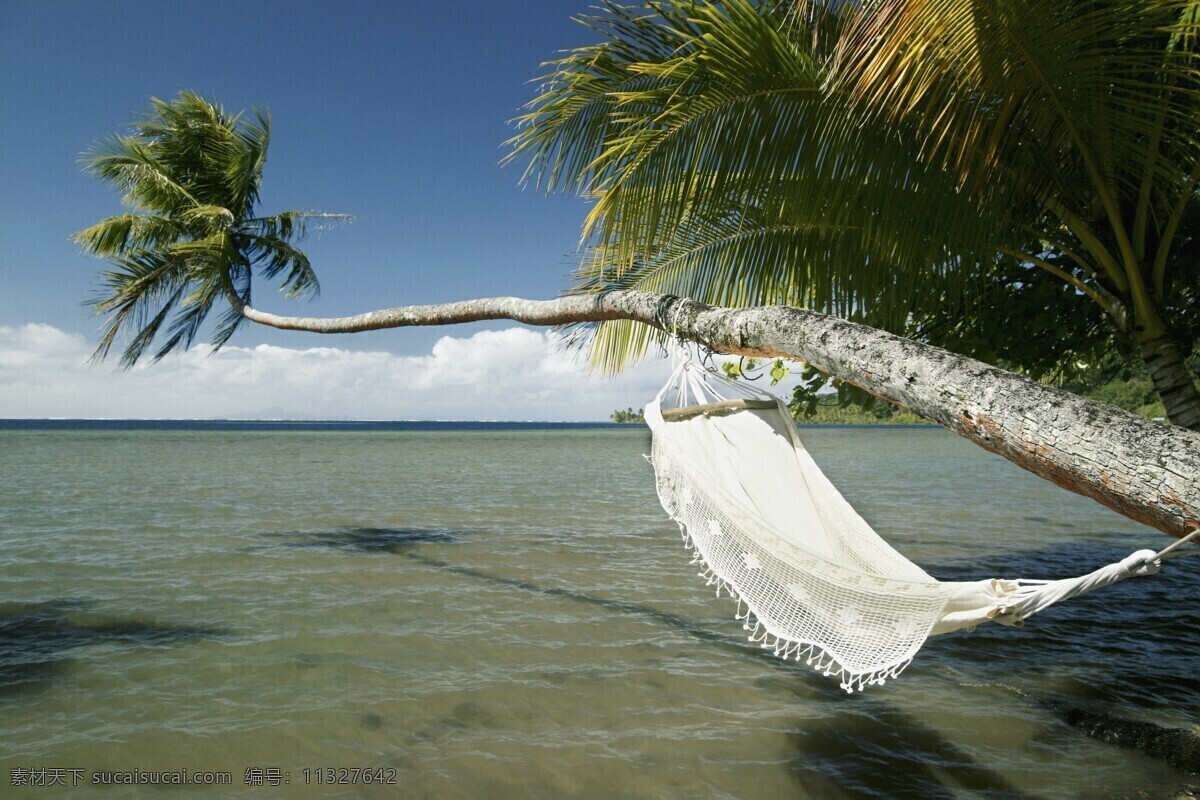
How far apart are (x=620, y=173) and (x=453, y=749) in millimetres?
2300

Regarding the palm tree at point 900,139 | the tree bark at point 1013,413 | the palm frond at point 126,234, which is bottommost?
the tree bark at point 1013,413

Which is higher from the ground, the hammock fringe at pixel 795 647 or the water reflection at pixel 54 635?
the hammock fringe at pixel 795 647

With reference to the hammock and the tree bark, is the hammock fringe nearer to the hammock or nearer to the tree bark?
the hammock

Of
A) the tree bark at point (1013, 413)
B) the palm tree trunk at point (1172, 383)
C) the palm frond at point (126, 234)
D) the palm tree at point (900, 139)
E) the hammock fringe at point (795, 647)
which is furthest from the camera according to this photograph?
the palm frond at point (126, 234)

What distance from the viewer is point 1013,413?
3.98 ft

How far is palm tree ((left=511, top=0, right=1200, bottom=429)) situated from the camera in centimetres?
206

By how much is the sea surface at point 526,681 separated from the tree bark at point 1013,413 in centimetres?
136

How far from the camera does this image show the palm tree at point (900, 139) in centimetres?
206

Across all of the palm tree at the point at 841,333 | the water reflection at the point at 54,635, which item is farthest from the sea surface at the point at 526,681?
the palm tree at the point at 841,333

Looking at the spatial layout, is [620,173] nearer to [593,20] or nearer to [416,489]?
[593,20]

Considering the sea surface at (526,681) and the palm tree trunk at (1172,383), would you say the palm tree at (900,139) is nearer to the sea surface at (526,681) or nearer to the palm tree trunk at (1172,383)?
the palm tree trunk at (1172,383)

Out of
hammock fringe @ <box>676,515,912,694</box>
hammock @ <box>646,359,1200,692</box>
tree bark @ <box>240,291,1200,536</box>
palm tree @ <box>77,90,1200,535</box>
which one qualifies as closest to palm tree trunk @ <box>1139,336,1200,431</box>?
palm tree @ <box>77,90,1200,535</box>

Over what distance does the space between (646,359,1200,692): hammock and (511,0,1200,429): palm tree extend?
0.71 meters

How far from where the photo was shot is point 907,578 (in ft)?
6.57
